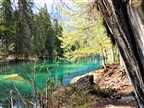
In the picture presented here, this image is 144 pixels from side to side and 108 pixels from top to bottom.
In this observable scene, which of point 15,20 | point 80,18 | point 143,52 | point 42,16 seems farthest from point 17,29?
point 80,18

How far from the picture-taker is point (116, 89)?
10.9 meters

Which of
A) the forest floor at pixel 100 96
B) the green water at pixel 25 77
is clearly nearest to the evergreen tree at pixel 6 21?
the green water at pixel 25 77

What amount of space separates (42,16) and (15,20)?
0.23m

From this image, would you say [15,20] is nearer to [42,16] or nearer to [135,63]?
[42,16]

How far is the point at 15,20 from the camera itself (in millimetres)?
1528

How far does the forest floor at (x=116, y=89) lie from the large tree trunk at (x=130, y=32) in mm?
4055

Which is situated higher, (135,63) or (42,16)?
(42,16)

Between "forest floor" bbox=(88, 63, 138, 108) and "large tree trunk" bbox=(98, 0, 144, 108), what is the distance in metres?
4.05

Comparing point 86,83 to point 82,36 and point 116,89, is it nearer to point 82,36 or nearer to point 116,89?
point 116,89

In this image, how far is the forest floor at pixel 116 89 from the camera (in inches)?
319

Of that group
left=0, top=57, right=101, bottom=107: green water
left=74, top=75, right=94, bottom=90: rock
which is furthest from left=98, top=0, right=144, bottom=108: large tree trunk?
left=74, top=75, right=94, bottom=90: rock

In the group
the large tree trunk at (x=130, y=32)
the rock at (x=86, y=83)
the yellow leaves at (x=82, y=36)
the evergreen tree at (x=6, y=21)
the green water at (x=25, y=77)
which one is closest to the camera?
the evergreen tree at (x=6, y=21)

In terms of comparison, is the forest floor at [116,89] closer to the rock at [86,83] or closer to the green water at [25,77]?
the rock at [86,83]

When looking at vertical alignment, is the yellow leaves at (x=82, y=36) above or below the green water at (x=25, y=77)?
above
